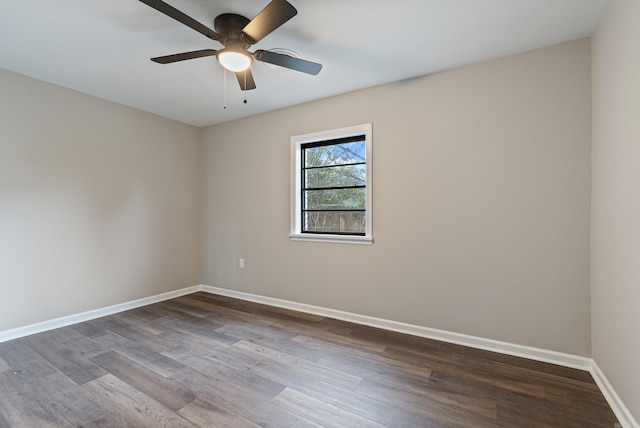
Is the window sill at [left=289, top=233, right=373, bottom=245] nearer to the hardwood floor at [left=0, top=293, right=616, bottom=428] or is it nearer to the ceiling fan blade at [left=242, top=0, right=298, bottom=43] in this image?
the hardwood floor at [left=0, top=293, right=616, bottom=428]

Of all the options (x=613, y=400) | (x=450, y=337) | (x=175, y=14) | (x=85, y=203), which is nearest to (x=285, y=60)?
(x=175, y=14)

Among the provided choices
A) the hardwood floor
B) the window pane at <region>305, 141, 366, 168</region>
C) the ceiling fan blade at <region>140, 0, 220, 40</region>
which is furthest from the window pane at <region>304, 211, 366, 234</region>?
the ceiling fan blade at <region>140, 0, 220, 40</region>

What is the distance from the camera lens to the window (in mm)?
3051

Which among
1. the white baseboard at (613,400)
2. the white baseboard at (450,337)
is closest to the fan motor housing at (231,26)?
the white baseboard at (450,337)

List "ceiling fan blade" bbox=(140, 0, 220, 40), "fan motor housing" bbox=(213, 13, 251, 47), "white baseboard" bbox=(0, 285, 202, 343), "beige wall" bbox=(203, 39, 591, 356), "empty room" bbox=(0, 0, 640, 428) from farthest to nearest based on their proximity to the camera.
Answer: "white baseboard" bbox=(0, 285, 202, 343) < "beige wall" bbox=(203, 39, 591, 356) < "fan motor housing" bbox=(213, 13, 251, 47) < "empty room" bbox=(0, 0, 640, 428) < "ceiling fan blade" bbox=(140, 0, 220, 40)

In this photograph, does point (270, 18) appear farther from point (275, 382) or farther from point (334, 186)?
point (275, 382)

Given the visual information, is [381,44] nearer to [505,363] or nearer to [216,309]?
[505,363]

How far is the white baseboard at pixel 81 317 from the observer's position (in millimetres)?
2605

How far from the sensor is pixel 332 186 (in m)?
3.32

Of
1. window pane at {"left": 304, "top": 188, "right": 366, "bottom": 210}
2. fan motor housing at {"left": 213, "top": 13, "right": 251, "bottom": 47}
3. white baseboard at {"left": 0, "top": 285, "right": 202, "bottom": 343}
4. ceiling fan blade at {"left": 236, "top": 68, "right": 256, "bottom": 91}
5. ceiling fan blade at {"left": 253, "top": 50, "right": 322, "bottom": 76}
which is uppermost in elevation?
fan motor housing at {"left": 213, "top": 13, "right": 251, "bottom": 47}

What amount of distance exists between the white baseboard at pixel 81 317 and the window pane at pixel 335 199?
227 cm

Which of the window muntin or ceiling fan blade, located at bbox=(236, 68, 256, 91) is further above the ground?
ceiling fan blade, located at bbox=(236, 68, 256, 91)

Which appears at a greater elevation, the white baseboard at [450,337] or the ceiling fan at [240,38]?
the ceiling fan at [240,38]

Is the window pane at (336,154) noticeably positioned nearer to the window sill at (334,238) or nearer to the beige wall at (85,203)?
the window sill at (334,238)
